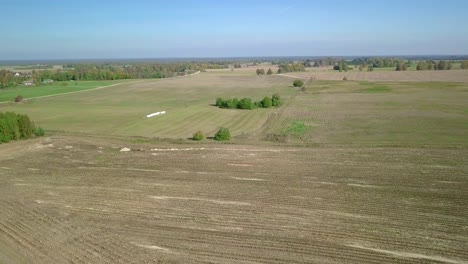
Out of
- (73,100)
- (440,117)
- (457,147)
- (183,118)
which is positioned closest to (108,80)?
(73,100)

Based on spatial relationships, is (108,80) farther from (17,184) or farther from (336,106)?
(17,184)

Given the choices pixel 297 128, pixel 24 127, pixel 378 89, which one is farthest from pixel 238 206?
pixel 378 89

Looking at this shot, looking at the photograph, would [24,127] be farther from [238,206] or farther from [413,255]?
[413,255]

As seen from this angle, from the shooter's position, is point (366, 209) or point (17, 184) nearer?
point (366, 209)

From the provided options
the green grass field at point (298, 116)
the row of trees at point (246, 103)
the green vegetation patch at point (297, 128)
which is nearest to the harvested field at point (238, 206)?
the green grass field at point (298, 116)

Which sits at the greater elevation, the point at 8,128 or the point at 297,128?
the point at 8,128

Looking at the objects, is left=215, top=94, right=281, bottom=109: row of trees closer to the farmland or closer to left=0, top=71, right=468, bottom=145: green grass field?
left=0, top=71, right=468, bottom=145: green grass field

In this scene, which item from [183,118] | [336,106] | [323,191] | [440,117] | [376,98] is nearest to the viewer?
[323,191]
